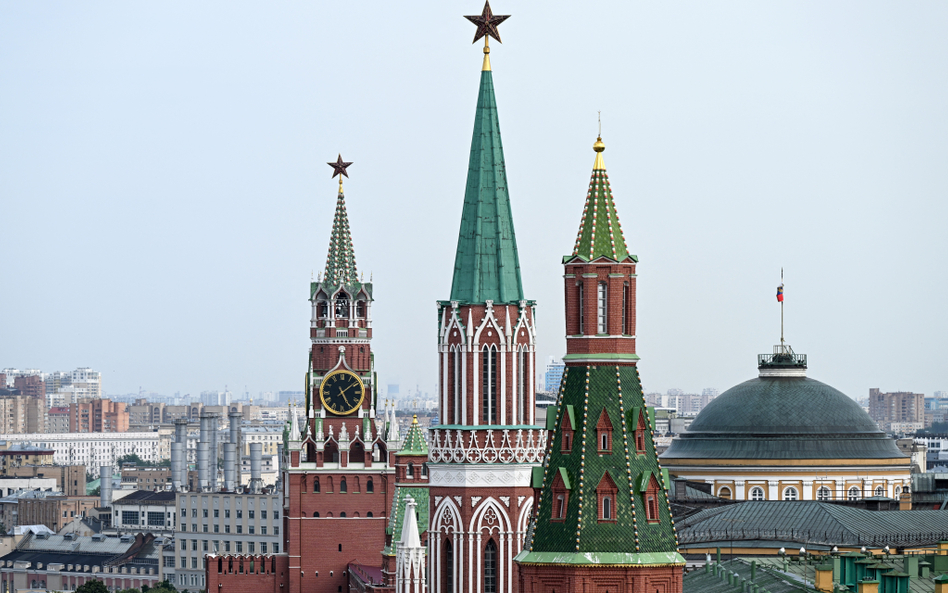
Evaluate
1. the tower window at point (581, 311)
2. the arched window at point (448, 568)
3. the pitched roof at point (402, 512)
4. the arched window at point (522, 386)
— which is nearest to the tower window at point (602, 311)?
the tower window at point (581, 311)

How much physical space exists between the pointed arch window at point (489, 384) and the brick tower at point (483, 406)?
32mm

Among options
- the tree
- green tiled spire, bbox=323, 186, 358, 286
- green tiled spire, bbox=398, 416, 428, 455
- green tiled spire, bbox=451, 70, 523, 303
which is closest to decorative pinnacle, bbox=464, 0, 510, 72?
green tiled spire, bbox=451, 70, 523, 303

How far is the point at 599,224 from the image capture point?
178ft

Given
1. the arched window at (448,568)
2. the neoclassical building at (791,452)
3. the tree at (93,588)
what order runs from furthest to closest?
the tree at (93,588)
the neoclassical building at (791,452)
the arched window at (448,568)

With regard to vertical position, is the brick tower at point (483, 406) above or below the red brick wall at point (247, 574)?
above

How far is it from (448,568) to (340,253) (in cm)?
5270

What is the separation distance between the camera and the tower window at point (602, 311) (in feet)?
173

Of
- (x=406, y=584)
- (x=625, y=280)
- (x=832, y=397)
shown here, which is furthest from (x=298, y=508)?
(x=625, y=280)

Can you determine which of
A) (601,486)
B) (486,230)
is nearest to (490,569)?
(486,230)

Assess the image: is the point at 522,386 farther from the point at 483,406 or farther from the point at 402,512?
the point at 402,512

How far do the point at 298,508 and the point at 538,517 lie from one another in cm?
7011

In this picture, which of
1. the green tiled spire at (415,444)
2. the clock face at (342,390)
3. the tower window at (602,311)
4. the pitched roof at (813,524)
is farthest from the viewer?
the clock face at (342,390)

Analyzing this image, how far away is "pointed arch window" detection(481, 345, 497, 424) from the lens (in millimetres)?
69438

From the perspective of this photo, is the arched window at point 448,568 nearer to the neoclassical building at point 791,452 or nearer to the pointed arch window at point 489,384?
the pointed arch window at point 489,384
